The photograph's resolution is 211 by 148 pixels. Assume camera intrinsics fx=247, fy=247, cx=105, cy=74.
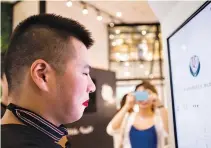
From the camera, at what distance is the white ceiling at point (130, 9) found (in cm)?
334

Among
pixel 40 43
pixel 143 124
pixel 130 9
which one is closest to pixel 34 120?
pixel 40 43

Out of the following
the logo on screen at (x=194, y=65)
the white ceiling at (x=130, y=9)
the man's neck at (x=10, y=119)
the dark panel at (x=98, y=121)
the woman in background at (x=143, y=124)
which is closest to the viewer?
the man's neck at (x=10, y=119)

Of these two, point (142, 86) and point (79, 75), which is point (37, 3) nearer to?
point (142, 86)

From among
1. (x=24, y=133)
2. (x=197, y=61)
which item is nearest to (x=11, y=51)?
(x=24, y=133)

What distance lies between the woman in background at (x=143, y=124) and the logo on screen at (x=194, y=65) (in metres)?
0.86

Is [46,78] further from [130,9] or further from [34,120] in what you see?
[130,9]

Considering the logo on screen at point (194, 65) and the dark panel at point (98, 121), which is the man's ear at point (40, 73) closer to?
the logo on screen at point (194, 65)

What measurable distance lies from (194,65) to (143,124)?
0.96 m

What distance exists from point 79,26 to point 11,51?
6.1 inches

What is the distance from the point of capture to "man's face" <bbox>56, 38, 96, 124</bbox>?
1.58 ft

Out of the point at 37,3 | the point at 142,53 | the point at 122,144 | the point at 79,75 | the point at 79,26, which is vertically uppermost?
the point at 37,3

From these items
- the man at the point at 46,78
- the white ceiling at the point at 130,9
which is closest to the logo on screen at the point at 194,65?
the man at the point at 46,78

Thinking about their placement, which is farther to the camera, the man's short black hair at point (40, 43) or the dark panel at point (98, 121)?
the dark panel at point (98, 121)

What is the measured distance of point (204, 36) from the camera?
1.82 ft
